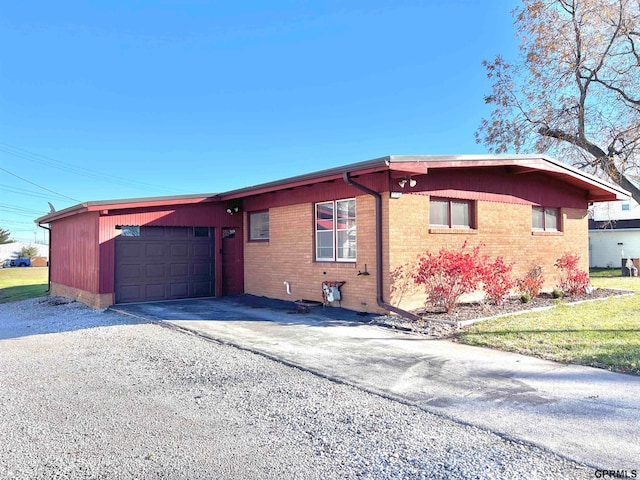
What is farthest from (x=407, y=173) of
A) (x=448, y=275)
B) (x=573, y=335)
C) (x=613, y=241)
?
(x=613, y=241)

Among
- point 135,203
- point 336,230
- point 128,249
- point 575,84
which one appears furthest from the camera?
point 575,84

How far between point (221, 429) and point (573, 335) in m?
6.27

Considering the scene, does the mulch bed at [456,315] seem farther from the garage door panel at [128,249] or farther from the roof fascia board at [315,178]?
the garage door panel at [128,249]

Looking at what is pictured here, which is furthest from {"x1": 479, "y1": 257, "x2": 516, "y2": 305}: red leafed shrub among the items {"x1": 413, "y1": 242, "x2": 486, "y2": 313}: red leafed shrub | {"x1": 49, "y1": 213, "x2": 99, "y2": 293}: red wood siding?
{"x1": 49, "y1": 213, "x2": 99, "y2": 293}: red wood siding

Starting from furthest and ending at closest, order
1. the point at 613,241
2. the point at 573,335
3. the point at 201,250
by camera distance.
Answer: the point at 613,241 < the point at 201,250 < the point at 573,335

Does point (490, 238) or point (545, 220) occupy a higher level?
point (545, 220)

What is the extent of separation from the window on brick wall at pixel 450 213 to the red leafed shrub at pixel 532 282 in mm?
2267

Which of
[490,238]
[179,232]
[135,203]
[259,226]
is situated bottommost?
[490,238]

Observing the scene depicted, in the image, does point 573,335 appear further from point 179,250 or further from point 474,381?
point 179,250

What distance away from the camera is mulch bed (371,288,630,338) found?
8453 millimetres

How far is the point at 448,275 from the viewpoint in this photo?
376 inches

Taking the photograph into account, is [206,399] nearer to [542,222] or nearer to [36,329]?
[36,329]

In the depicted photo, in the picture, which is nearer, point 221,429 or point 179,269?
point 221,429

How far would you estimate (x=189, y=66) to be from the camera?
2433cm
